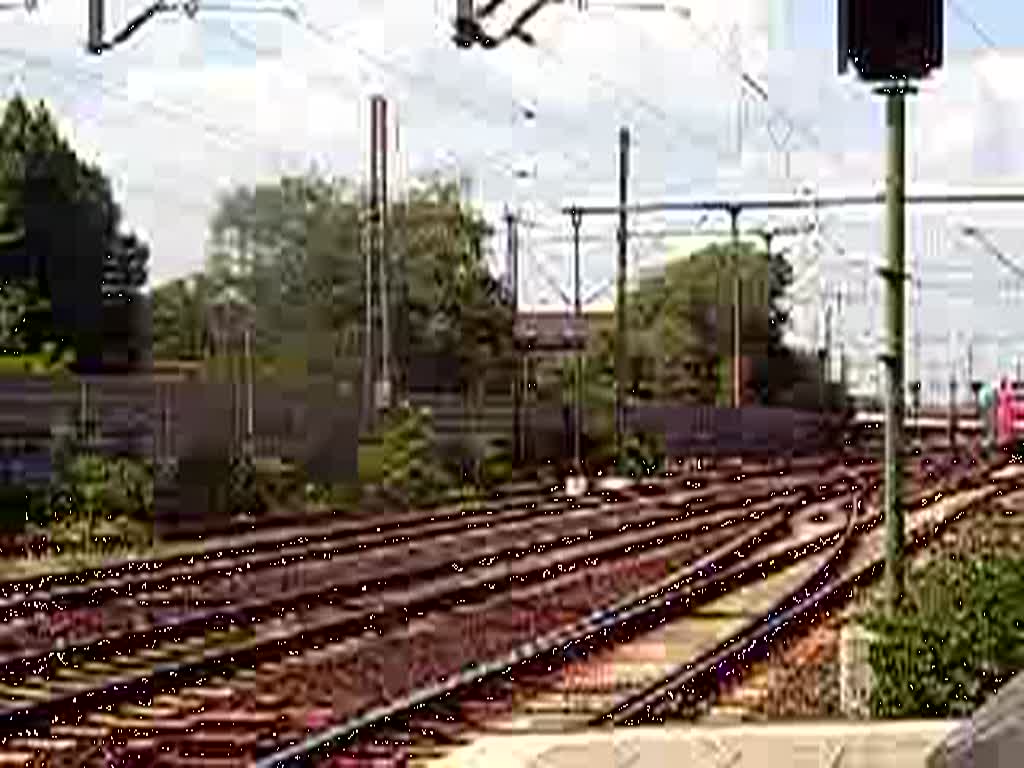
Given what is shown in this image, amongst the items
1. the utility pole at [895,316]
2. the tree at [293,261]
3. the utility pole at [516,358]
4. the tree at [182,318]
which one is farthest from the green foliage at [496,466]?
the utility pole at [895,316]

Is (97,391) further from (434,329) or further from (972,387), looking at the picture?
(972,387)

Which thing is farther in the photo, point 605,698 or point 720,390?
point 720,390

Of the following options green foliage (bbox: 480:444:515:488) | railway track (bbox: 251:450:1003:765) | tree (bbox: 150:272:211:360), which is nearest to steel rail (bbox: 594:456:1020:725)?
railway track (bbox: 251:450:1003:765)

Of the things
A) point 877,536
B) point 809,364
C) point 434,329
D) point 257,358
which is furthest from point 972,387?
point 877,536

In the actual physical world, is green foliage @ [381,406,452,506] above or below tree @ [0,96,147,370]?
below

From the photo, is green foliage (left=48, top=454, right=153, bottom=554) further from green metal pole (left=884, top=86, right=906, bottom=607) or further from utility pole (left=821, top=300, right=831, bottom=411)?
utility pole (left=821, top=300, right=831, bottom=411)

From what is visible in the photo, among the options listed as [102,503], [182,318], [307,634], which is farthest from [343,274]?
[307,634]

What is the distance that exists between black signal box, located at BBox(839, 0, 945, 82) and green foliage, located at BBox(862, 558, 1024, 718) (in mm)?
3133

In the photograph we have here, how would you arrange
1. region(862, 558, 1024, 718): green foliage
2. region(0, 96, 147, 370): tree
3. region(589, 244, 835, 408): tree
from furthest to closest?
region(589, 244, 835, 408): tree → region(0, 96, 147, 370): tree → region(862, 558, 1024, 718): green foliage

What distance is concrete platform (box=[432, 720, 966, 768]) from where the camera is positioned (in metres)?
10.6

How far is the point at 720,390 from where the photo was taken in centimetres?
12656

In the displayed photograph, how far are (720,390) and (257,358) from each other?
49744mm

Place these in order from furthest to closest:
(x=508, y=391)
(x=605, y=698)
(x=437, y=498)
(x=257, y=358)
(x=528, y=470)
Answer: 1. (x=508, y=391)
2. (x=257, y=358)
3. (x=528, y=470)
4. (x=437, y=498)
5. (x=605, y=698)

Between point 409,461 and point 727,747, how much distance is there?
44965 mm
